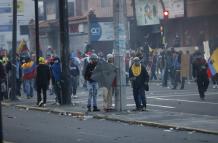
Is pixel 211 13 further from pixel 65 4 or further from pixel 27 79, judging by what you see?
pixel 65 4

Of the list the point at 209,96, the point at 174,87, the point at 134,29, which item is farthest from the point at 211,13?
the point at 209,96

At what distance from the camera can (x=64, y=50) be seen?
896 inches

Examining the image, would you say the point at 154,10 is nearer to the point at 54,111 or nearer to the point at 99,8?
the point at 99,8

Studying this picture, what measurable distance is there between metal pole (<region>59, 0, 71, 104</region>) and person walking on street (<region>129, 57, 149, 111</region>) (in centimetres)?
349

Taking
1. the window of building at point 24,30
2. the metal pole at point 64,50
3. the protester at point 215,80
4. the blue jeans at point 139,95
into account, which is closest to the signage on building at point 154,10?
the window of building at point 24,30

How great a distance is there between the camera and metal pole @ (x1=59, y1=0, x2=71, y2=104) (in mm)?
22578

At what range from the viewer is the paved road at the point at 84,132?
1392 cm

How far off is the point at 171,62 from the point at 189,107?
34.1ft

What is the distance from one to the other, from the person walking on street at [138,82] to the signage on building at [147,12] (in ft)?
77.7

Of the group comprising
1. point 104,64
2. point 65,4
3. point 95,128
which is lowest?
point 95,128

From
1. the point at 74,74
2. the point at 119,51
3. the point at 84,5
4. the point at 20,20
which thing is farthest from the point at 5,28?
the point at 119,51

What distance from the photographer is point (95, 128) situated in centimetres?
1627

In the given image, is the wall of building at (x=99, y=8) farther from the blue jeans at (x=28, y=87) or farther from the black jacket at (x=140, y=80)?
the black jacket at (x=140, y=80)

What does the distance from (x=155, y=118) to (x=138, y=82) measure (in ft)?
7.18
